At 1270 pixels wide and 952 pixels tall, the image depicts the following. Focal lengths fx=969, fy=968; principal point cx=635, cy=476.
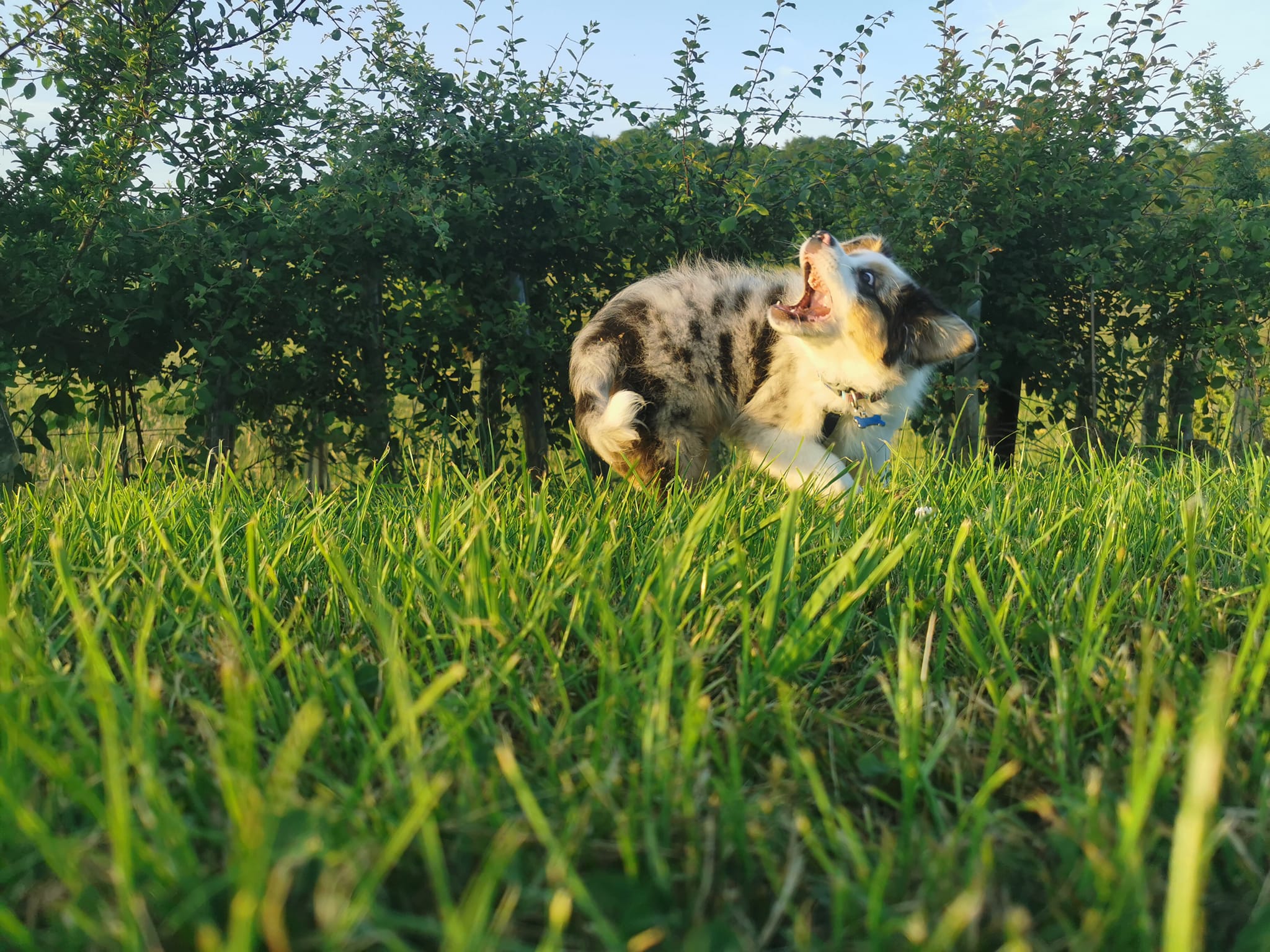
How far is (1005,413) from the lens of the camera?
18.6ft

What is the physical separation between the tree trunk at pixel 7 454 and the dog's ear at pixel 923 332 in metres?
3.36

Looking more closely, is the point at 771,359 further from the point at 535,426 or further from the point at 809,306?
the point at 535,426

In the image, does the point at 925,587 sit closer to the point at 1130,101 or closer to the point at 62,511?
the point at 62,511

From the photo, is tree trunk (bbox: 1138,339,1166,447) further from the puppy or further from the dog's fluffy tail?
the dog's fluffy tail

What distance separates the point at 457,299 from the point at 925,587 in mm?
3263

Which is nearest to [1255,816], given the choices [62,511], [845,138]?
[62,511]

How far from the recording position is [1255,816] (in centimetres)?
107

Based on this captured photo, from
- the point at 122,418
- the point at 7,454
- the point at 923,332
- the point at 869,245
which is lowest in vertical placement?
the point at 7,454

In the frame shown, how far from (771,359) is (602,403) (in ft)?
2.86

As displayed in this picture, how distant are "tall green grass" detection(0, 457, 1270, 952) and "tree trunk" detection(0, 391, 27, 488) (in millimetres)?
1645

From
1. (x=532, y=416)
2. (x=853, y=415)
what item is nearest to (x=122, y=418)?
(x=532, y=416)

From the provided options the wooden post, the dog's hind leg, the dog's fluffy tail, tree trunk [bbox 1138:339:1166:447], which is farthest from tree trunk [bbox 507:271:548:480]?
tree trunk [bbox 1138:339:1166:447]

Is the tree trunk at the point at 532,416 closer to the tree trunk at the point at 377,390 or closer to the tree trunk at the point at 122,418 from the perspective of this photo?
the tree trunk at the point at 377,390

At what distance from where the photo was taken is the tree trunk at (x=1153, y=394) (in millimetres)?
5277
